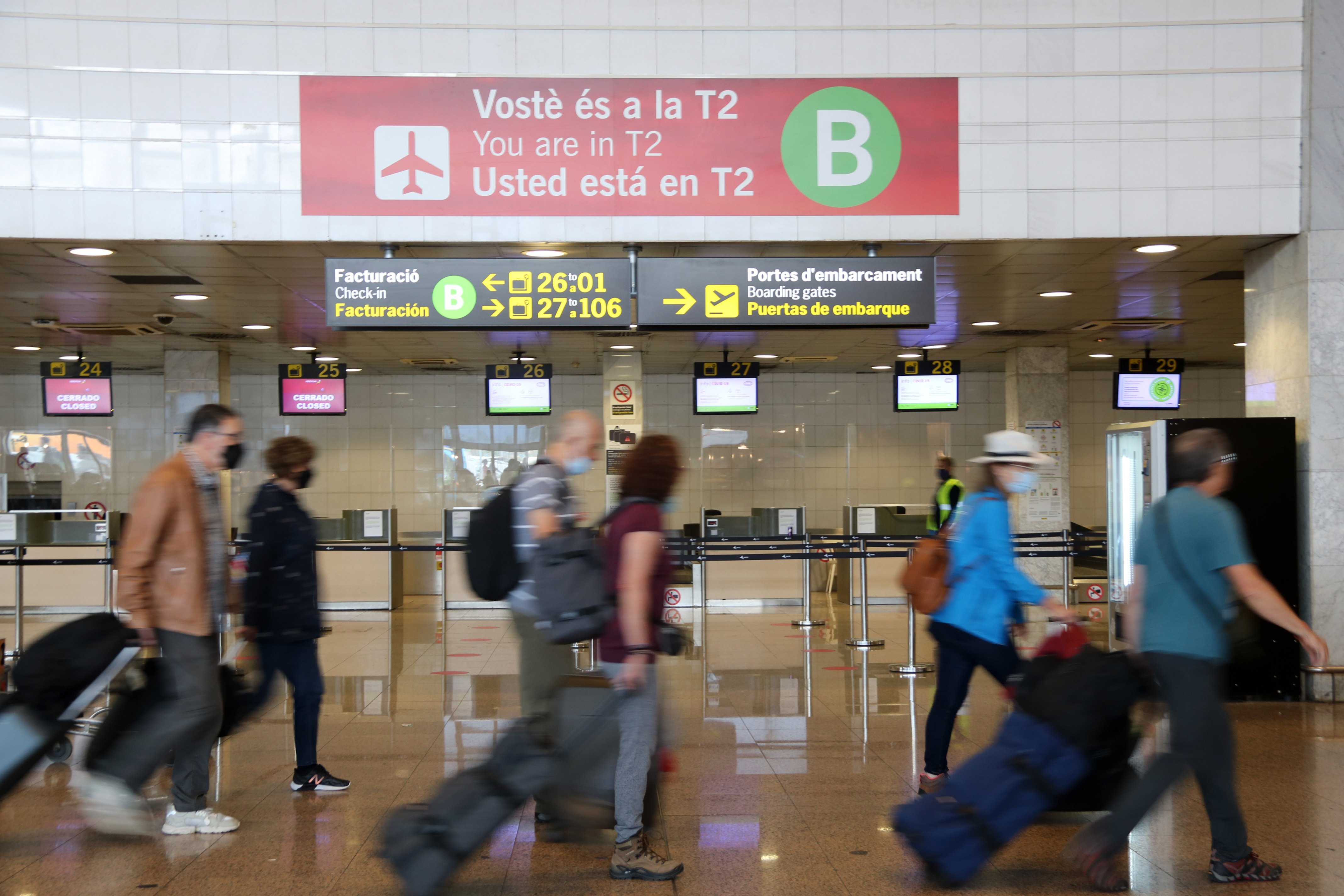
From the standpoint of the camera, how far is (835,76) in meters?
6.89

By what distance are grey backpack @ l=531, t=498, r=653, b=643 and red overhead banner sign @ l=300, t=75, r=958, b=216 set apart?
12.4 ft

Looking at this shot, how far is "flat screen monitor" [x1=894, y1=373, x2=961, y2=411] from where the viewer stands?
1317cm

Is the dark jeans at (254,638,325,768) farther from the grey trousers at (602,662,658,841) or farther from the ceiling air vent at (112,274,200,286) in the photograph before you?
the ceiling air vent at (112,274,200,286)

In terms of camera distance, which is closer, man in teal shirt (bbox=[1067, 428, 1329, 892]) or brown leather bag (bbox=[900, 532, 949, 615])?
man in teal shirt (bbox=[1067, 428, 1329, 892])

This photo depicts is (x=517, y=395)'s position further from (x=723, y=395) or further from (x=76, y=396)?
(x=76, y=396)

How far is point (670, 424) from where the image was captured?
56.3ft

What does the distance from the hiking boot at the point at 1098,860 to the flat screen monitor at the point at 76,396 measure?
1223 cm

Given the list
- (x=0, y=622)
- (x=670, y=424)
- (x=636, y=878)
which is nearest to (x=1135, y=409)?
(x=670, y=424)

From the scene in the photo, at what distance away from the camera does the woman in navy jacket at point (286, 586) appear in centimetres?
467

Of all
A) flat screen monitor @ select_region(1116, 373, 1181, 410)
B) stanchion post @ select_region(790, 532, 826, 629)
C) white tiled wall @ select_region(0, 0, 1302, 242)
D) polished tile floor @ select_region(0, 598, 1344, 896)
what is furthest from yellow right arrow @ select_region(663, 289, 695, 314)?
flat screen monitor @ select_region(1116, 373, 1181, 410)

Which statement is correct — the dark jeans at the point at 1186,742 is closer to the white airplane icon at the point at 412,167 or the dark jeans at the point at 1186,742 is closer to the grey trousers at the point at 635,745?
the grey trousers at the point at 635,745

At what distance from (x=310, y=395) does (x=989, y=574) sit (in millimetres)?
10700

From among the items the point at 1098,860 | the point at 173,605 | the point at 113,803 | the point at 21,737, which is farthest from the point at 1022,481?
the point at 21,737

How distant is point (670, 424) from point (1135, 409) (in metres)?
6.89
